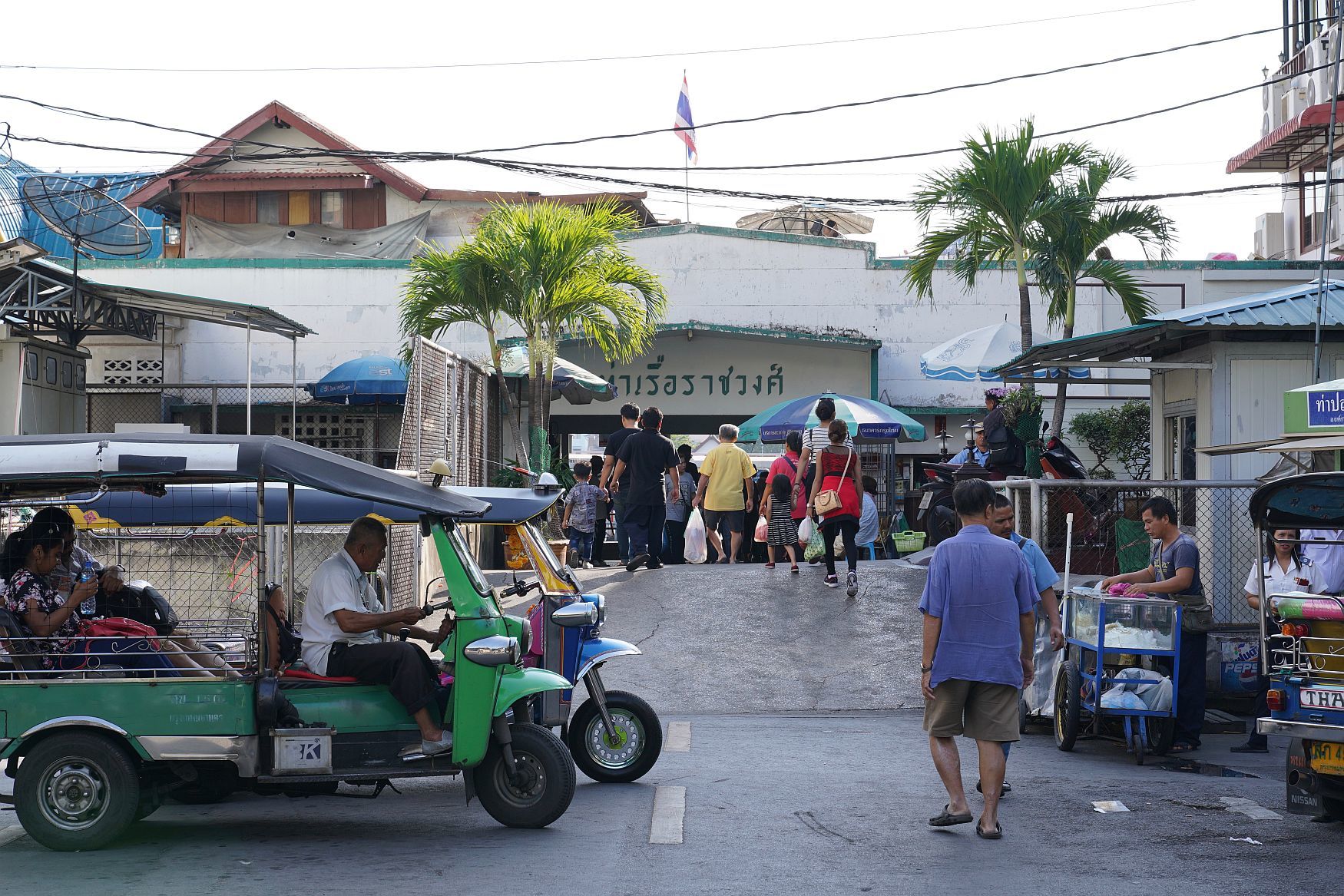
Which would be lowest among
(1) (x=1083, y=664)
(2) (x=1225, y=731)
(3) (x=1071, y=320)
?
(2) (x=1225, y=731)

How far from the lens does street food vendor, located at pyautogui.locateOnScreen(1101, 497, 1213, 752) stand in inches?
385

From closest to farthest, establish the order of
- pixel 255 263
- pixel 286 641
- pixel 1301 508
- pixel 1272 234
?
pixel 286 641, pixel 1301 508, pixel 255 263, pixel 1272 234

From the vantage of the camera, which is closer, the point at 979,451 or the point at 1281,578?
the point at 1281,578

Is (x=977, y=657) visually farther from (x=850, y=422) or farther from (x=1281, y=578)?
(x=850, y=422)

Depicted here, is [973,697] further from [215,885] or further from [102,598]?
[102,598]

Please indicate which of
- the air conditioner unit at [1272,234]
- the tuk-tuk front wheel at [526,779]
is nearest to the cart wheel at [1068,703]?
the tuk-tuk front wheel at [526,779]

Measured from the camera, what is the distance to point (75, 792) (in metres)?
6.66

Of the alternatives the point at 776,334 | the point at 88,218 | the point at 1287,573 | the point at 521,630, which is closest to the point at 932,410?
the point at 776,334

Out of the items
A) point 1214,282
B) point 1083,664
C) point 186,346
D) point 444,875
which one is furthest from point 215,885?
point 1214,282

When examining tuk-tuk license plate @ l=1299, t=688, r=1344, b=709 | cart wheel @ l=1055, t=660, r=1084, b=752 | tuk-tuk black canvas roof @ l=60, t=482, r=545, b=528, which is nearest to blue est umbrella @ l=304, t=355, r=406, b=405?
tuk-tuk black canvas roof @ l=60, t=482, r=545, b=528

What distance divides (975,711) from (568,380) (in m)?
13.9

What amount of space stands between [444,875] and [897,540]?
1424 cm

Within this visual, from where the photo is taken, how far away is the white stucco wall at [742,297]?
82.4ft

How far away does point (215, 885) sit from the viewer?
19.5 feet
